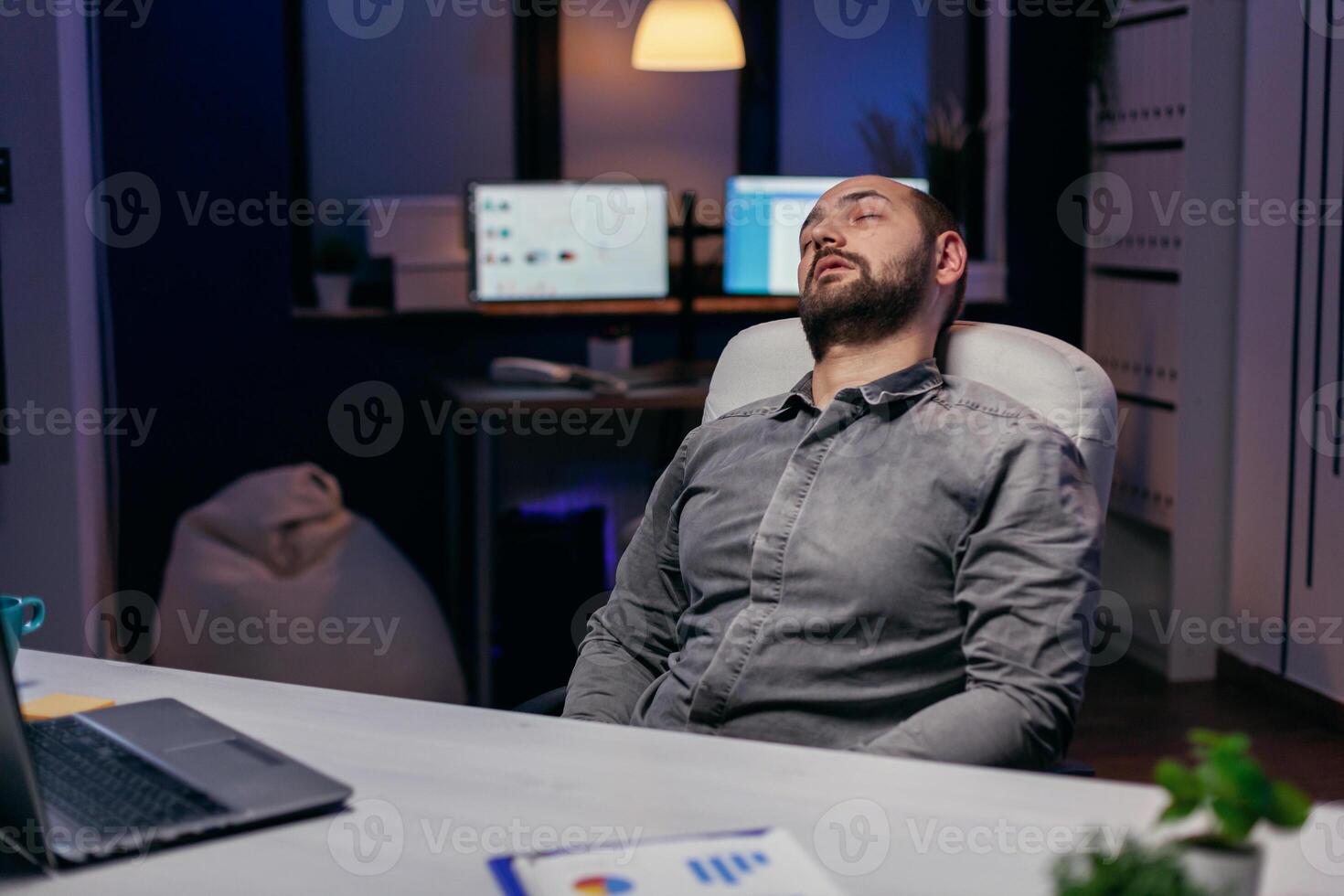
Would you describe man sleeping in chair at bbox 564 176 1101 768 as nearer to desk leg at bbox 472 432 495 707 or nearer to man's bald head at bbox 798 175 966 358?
man's bald head at bbox 798 175 966 358

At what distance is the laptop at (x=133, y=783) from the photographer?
0.99 m

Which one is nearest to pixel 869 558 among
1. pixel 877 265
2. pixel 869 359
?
pixel 869 359

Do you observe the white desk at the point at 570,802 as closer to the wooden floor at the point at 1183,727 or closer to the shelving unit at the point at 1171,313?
the wooden floor at the point at 1183,727

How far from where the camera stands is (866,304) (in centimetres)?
190

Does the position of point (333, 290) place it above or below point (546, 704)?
above

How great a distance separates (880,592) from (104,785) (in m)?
0.87

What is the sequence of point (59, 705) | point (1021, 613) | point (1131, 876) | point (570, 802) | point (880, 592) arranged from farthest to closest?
point (880, 592) → point (1021, 613) → point (59, 705) → point (570, 802) → point (1131, 876)

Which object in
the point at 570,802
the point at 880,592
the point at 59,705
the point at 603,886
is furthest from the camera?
the point at 880,592

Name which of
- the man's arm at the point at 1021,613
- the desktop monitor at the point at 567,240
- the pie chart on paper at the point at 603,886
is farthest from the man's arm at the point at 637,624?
the desktop monitor at the point at 567,240

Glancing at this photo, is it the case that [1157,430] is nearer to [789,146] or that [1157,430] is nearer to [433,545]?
[789,146]

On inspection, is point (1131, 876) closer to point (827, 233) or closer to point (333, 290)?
point (827, 233)

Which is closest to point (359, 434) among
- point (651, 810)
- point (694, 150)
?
point (694, 150)

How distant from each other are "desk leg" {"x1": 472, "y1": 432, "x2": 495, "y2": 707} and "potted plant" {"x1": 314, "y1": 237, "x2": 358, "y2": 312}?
Answer: 0.72 metres

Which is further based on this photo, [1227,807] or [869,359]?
[869,359]
